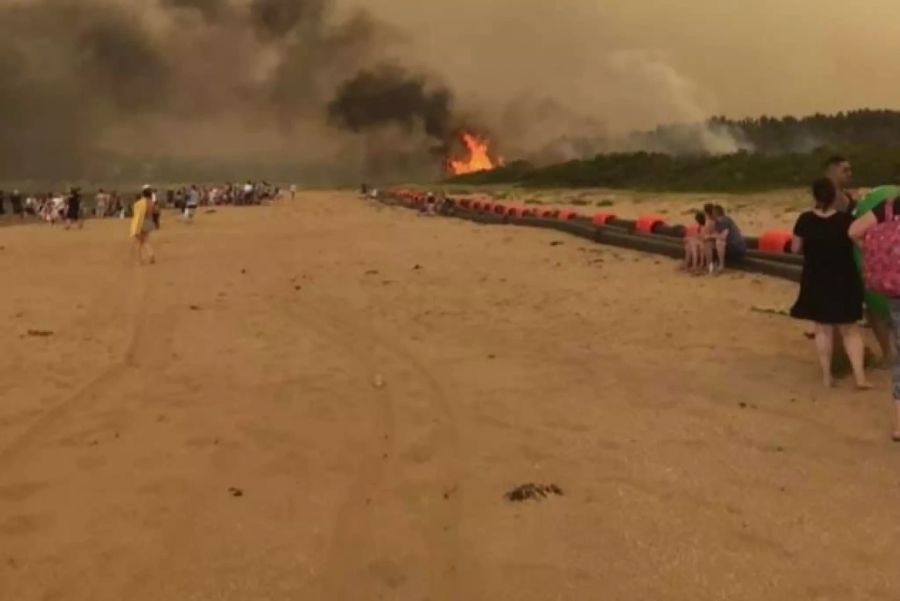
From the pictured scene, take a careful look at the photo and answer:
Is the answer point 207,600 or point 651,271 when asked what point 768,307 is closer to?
point 651,271

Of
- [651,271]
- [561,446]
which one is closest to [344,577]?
[561,446]

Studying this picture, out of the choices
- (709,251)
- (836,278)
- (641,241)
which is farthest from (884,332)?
(641,241)

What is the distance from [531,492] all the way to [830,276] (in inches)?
124

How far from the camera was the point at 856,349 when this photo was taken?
24.9ft

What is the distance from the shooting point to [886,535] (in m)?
4.92

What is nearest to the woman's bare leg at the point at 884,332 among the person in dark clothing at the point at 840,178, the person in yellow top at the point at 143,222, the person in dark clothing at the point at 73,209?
the person in dark clothing at the point at 840,178

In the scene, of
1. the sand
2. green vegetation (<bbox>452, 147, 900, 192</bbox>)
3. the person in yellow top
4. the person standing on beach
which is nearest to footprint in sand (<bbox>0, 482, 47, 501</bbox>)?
the sand

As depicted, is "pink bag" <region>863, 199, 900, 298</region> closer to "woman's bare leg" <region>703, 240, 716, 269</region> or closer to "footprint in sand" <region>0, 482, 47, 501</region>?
"footprint in sand" <region>0, 482, 47, 501</region>

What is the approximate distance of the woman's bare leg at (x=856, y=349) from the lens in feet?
24.7

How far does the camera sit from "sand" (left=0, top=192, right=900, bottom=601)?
4.65 metres

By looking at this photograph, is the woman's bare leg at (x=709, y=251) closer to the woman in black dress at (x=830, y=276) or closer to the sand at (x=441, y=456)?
the sand at (x=441, y=456)

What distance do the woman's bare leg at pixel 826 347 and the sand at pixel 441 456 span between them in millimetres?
147

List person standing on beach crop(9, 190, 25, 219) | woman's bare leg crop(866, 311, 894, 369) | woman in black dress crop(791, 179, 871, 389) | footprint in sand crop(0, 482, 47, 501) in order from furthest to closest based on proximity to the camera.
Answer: person standing on beach crop(9, 190, 25, 219), woman's bare leg crop(866, 311, 894, 369), woman in black dress crop(791, 179, 871, 389), footprint in sand crop(0, 482, 47, 501)

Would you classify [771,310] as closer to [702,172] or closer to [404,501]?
[404,501]
